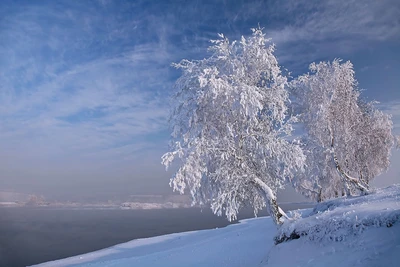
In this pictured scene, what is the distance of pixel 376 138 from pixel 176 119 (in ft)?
73.3

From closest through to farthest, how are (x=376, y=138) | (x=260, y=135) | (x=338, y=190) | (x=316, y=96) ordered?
(x=260, y=135) < (x=316, y=96) < (x=376, y=138) < (x=338, y=190)

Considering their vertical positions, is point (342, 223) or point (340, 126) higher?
point (340, 126)

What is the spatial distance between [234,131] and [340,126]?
553 inches

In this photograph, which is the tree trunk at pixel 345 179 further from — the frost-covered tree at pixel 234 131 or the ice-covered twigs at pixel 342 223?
the ice-covered twigs at pixel 342 223

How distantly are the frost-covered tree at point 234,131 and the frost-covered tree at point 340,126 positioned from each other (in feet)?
24.1

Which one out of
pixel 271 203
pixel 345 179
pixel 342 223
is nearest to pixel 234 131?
pixel 271 203

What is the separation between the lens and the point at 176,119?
15039 millimetres

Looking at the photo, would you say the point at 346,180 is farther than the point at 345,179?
Yes

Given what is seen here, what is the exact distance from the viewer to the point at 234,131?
14.9 meters

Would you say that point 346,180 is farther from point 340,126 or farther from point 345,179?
point 340,126

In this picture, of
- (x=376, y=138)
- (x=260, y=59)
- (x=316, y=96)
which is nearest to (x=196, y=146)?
(x=260, y=59)

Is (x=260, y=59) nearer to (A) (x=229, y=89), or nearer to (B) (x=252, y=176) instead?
(A) (x=229, y=89)

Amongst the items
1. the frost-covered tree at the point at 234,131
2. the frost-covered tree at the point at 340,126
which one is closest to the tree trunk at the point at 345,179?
the frost-covered tree at the point at 340,126

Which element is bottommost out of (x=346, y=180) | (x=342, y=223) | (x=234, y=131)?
(x=342, y=223)
